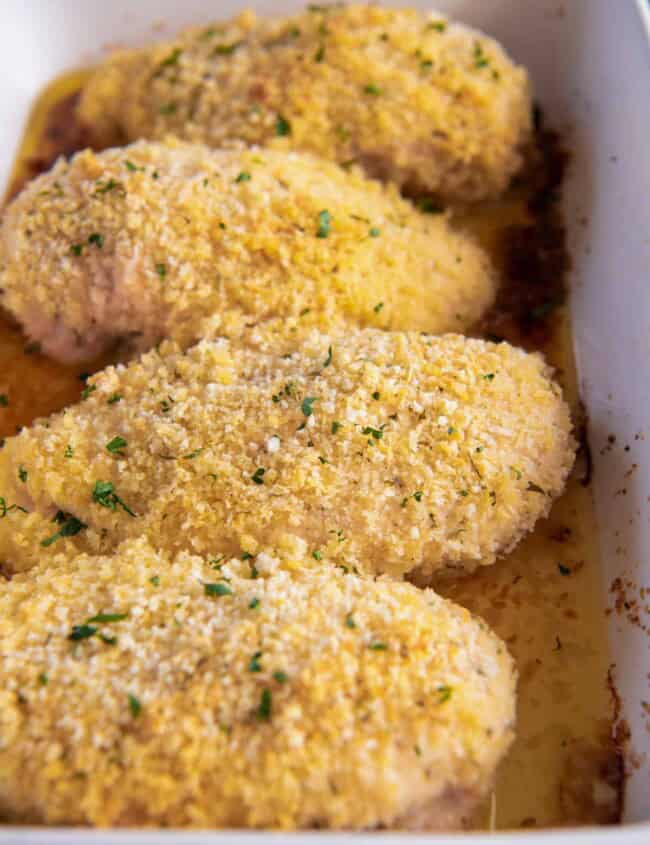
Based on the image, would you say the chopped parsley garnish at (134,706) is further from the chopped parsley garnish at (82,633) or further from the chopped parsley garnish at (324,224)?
the chopped parsley garnish at (324,224)

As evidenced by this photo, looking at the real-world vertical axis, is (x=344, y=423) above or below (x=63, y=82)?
below

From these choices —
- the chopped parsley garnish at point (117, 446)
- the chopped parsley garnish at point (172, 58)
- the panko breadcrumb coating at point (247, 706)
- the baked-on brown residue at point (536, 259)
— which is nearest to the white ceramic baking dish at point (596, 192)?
the baked-on brown residue at point (536, 259)

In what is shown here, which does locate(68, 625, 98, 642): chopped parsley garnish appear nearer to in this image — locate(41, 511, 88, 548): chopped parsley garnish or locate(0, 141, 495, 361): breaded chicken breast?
locate(41, 511, 88, 548): chopped parsley garnish

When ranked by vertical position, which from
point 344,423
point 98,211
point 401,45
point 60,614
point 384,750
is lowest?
point 384,750

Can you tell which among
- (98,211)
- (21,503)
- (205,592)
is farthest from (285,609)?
(98,211)

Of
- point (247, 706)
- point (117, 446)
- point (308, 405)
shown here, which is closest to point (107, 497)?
point (117, 446)

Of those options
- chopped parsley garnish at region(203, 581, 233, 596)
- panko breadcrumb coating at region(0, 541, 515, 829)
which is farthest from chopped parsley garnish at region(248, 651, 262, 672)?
chopped parsley garnish at region(203, 581, 233, 596)

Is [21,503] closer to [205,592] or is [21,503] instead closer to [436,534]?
[205,592]
